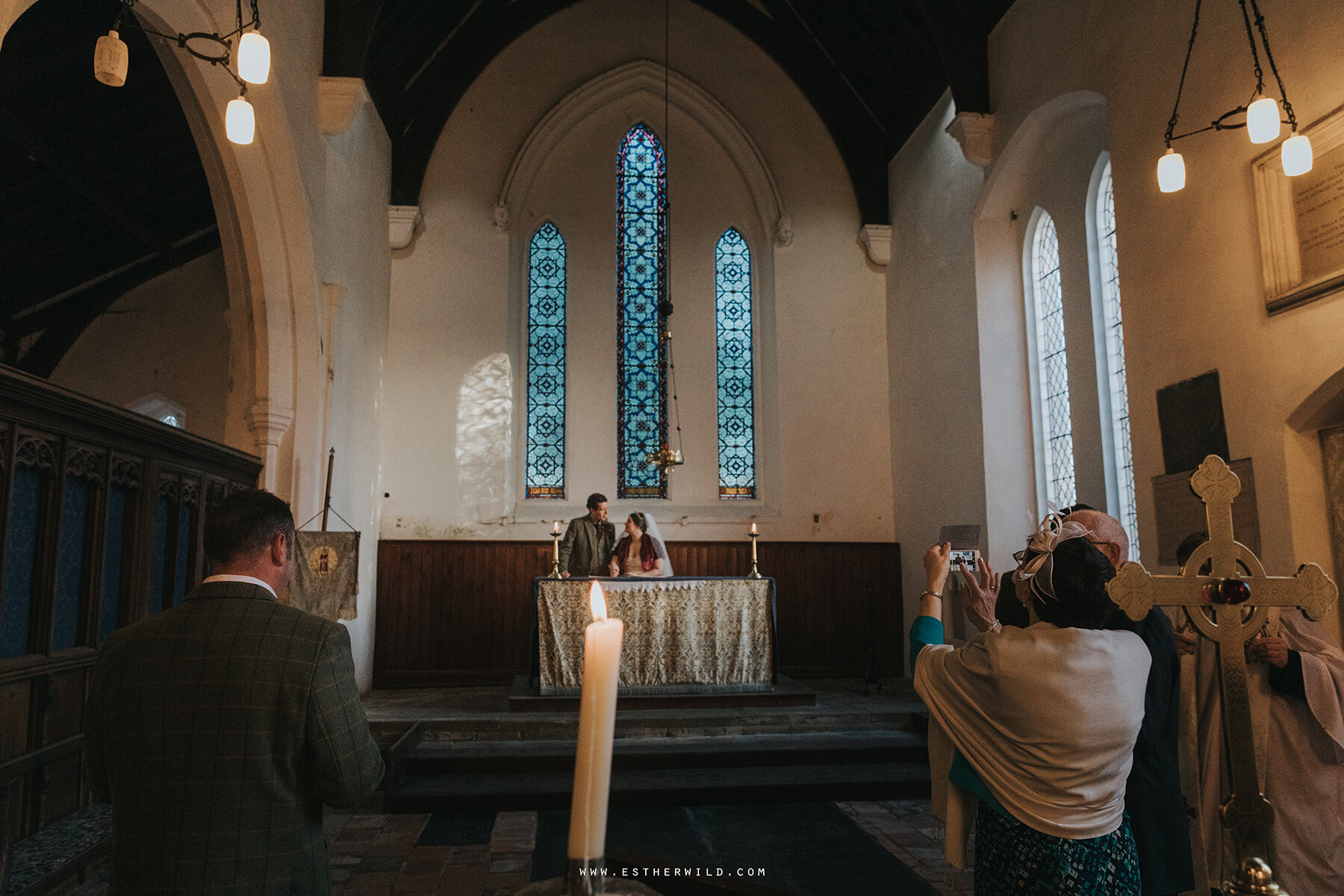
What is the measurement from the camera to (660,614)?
665 centimetres

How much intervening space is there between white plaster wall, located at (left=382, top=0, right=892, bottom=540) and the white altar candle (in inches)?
337

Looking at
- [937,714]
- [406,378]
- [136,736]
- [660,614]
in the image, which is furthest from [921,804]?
[406,378]

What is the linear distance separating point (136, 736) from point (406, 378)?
801cm

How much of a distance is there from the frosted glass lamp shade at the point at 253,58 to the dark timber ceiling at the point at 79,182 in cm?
367

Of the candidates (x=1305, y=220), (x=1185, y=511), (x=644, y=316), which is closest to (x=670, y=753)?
(x=1185, y=511)

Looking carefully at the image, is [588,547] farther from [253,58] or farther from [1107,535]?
[1107,535]

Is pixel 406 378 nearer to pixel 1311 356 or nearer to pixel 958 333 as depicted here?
pixel 958 333

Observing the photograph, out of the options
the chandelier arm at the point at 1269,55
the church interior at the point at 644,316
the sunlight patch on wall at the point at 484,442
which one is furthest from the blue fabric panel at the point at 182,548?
the chandelier arm at the point at 1269,55

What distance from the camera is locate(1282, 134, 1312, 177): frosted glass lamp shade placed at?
3.36 meters

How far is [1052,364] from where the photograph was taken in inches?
290

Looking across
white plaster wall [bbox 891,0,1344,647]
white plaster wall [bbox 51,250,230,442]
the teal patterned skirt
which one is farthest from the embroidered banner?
white plaster wall [bbox 51,250,230,442]

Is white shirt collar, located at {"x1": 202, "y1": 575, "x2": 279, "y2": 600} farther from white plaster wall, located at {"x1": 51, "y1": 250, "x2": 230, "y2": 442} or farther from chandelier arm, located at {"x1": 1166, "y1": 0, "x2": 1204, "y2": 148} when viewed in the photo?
white plaster wall, located at {"x1": 51, "y1": 250, "x2": 230, "y2": 442}

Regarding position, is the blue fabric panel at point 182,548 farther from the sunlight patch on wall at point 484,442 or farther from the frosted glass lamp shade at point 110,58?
the sunlight patch on wall at point 484,442

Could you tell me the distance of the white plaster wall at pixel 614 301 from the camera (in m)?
9.24
